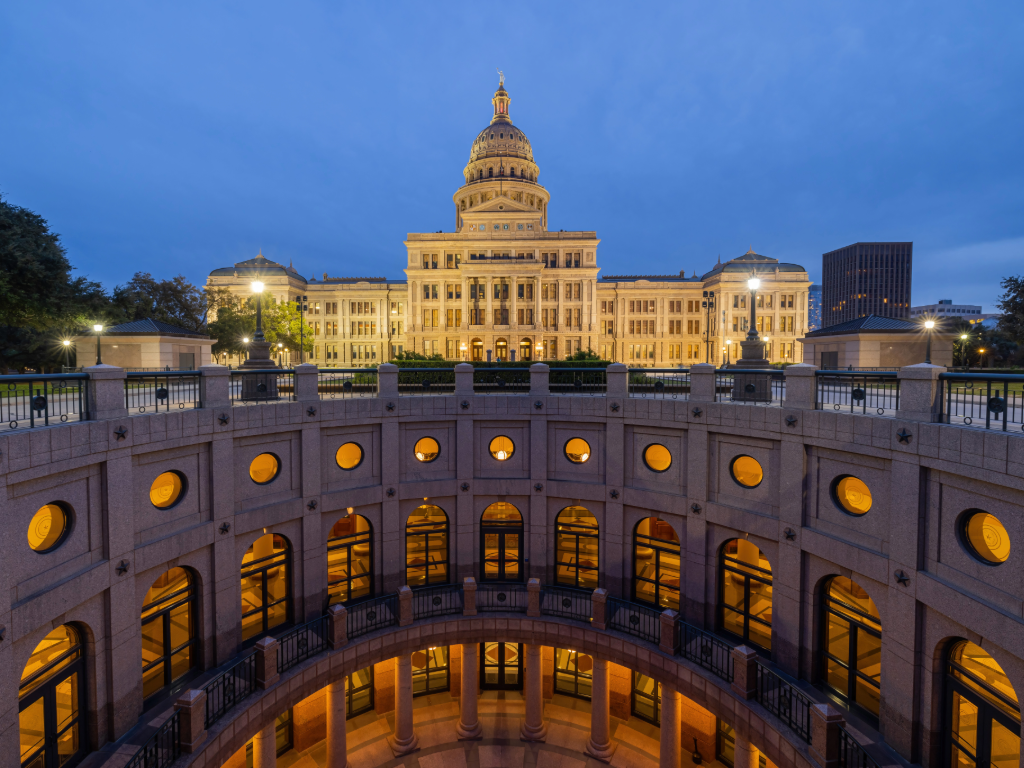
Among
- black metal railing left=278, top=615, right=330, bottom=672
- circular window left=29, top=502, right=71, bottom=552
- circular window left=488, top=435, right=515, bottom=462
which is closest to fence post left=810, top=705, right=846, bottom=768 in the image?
circular window left=488, top=435, right=515, bottom=462

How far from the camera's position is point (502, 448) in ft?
56.0

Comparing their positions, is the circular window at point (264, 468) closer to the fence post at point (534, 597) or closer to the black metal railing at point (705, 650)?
the fence post at point (534, 597)

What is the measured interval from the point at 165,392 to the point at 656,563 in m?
15.1

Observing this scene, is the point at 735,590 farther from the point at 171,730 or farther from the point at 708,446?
the point at 171,730

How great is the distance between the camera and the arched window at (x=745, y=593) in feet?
44.3

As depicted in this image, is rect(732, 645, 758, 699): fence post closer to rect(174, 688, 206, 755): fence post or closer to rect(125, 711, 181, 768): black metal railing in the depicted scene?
rect(174, 688, 206, 755): fence post

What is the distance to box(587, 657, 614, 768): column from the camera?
14883 mm

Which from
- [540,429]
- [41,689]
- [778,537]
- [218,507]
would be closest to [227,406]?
[218,507]

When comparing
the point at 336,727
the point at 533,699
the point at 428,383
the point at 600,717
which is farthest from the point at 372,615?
the point at 428,383

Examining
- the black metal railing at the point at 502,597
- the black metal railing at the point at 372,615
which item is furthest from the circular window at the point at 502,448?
the black metal railing at the point at 372,615

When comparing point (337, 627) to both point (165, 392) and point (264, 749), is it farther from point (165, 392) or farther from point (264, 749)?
point (165, 392)

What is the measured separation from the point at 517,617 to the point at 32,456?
12850 millimetres

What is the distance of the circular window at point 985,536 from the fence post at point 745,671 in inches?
207

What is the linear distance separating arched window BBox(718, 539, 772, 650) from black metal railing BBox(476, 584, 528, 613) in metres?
6.25
